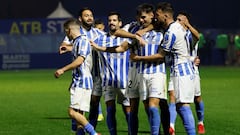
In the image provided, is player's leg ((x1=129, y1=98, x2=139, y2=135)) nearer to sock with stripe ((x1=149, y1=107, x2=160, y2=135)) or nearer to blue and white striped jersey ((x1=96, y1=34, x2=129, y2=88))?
sock with stripe ((x1=149, y1=107, x2=160, y2=135))

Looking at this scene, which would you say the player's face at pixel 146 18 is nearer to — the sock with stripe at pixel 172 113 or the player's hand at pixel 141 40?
the player's hand at pixel 141 40

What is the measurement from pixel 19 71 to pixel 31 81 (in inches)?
395

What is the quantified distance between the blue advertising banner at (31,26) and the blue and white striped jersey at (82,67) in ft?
101

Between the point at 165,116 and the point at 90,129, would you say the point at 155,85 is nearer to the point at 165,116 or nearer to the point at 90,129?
the point at 165,116

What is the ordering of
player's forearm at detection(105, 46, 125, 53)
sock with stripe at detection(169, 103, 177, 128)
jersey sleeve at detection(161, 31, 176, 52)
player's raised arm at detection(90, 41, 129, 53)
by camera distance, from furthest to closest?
1. sock with stripe at detection(169, 103, 177, 128)
2. player's forearm at detection(105, 46, 125, 53)
3. player's raised arm at detection(90, 41, 129, 53)
4. jersey sleeve at detection(161, 31, 176, 52)

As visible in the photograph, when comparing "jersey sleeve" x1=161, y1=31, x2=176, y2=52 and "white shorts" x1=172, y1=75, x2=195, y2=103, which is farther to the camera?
"white shorts" x1=172, y1=75, x2=195, y2=103

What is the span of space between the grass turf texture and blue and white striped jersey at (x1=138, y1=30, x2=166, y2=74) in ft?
7.79

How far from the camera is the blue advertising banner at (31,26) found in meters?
43.7

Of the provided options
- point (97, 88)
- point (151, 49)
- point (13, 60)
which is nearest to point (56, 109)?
point (97, 88)

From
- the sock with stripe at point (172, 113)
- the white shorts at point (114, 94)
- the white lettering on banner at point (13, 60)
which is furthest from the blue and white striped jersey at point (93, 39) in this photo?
the white lettering on banner at point (13, 60)

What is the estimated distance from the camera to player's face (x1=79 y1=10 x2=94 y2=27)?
13.2m

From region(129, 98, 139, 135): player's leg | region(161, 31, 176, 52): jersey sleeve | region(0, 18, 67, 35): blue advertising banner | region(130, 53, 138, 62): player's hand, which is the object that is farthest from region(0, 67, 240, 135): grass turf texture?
region(0, 18, 67, 35): blue advertising banner

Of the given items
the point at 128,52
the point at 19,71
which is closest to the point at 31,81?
the point at 19,71

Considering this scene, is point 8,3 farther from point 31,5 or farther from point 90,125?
point 90,125
